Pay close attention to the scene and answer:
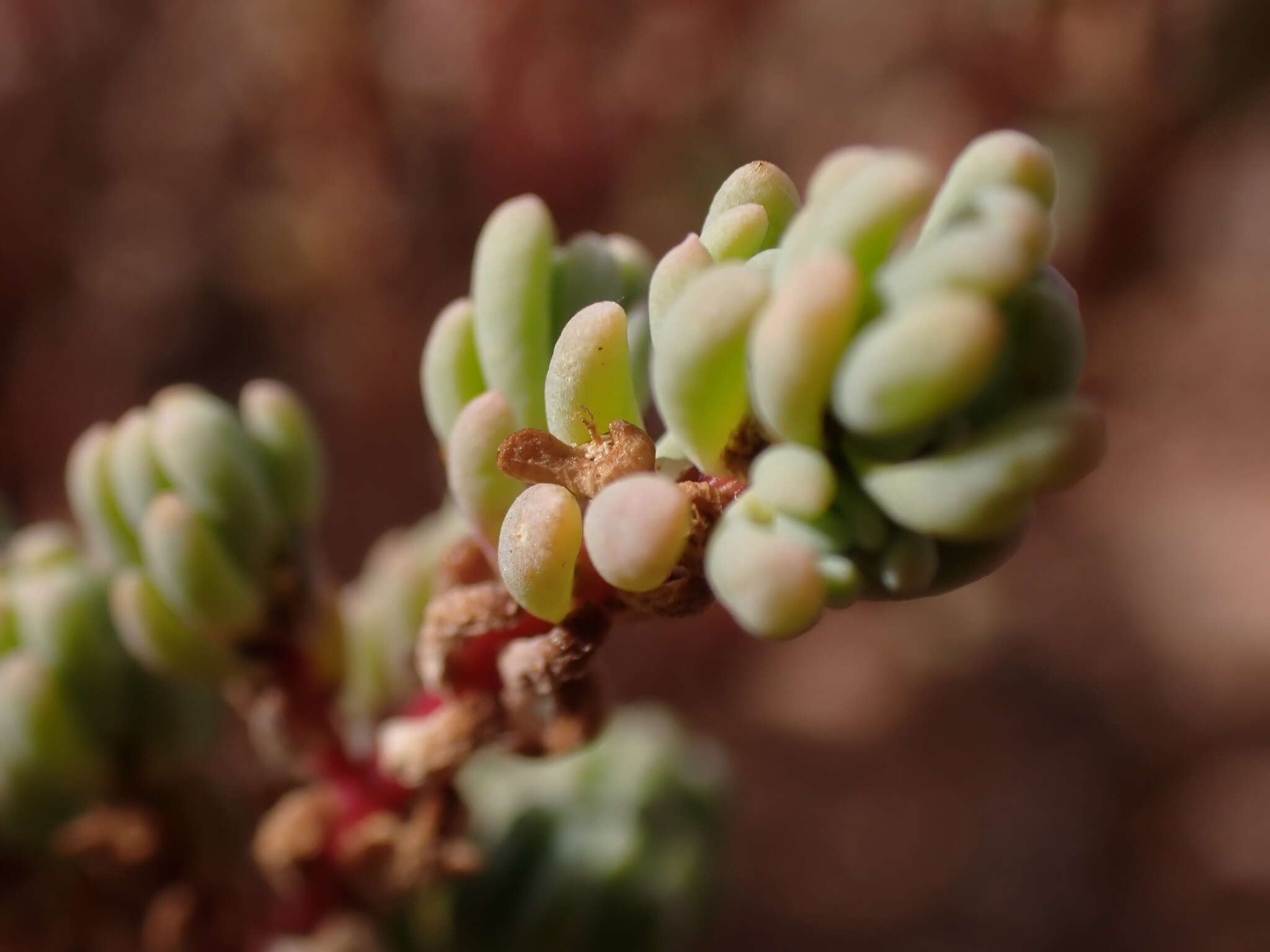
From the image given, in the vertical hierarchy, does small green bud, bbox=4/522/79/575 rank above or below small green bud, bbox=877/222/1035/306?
above

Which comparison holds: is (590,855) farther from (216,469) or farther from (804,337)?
(804,337)

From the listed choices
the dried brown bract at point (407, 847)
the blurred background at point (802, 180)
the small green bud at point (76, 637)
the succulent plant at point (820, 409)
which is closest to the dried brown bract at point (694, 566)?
the succulent plant at point (820, 409)

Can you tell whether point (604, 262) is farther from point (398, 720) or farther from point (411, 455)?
point (411, 455)

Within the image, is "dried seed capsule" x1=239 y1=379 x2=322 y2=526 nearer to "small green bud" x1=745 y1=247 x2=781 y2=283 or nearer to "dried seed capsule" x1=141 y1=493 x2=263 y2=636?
"dried seed capsule" x1=141 y1=493 x2=263 y2=636

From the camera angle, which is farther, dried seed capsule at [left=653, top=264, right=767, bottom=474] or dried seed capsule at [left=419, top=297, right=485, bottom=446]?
dried seed capsule at [left=419, top=297, right=485, bottom=446]

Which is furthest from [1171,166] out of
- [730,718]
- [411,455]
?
[411,455]

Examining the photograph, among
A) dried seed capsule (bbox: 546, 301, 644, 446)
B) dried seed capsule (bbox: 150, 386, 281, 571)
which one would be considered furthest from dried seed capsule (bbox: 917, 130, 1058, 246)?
dried seed capsule (bbox: 150, 386, 281, 571)

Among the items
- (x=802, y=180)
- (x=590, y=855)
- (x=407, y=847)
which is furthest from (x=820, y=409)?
(x=802, y=180)
